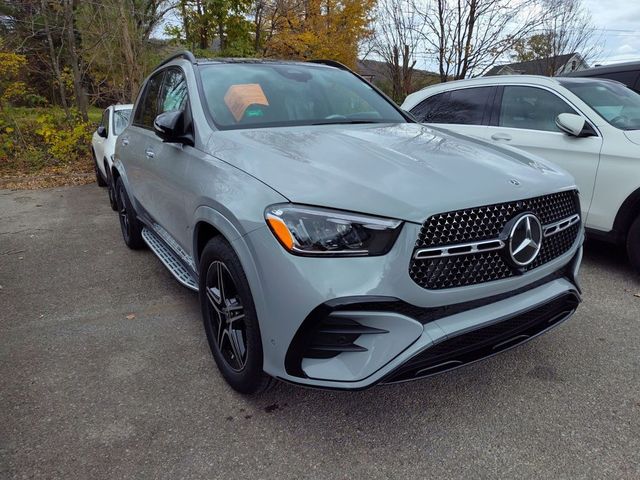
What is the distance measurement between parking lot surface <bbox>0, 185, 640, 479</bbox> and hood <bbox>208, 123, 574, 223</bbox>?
1.04 metres

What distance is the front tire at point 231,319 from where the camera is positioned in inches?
82.9

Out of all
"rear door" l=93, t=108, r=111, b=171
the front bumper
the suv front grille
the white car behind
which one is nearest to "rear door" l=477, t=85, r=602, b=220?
the suv front grille

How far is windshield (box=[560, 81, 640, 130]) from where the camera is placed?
4125 mm

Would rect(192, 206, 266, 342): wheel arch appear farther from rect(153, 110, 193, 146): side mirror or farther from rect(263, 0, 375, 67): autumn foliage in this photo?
rect(263, 0, 375, 67): autumn foliage

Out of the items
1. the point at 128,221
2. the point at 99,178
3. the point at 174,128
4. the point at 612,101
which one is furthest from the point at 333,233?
the point at 99,178

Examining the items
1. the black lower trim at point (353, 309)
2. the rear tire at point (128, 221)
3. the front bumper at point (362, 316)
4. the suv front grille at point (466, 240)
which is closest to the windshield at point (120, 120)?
the rear tire at point (128, 221)

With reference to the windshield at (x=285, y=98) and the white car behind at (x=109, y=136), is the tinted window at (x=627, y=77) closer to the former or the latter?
the windshield at (x=285, y=98)

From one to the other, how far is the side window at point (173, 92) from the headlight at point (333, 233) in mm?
1628

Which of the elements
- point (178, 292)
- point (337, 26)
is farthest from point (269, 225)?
point (337, 26)

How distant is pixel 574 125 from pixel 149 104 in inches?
144

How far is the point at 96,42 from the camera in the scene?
12.6 metres

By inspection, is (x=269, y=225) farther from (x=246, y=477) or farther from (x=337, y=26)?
(x=337, y=26)

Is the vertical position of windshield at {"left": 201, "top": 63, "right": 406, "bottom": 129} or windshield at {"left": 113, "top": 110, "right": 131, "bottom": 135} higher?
windshield at {"left": 201, "top": 63, "right": 406, "bottom": 129}

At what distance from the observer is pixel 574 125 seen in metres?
4.01
